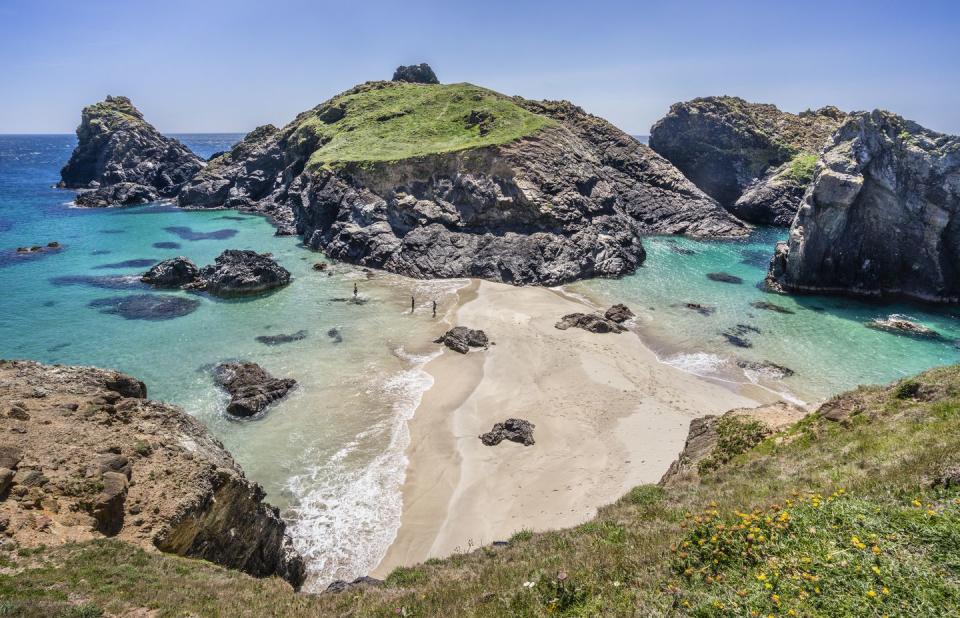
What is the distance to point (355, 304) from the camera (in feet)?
135

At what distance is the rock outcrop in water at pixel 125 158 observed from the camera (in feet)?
310

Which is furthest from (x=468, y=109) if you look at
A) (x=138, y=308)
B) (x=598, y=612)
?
(x=598, y=612)

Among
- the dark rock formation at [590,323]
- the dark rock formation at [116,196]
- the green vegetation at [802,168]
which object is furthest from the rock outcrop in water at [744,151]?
the dark rock formation at [116,196]

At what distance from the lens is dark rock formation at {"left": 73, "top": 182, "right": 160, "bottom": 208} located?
278 ft

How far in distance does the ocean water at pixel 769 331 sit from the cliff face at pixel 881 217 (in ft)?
9.30

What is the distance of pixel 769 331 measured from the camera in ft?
121

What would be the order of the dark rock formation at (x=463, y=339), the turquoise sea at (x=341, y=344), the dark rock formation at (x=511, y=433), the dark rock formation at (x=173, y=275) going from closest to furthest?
1. the turquoise sea at (x=341, y=344)
2. the dark rock formation at (x=511, y=433)
3. the dark rock formation at (x=463, y=339)
4. the dark rock formation at (x=173, y=275)

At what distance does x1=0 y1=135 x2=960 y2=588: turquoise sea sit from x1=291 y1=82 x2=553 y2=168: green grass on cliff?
17676 millimetres

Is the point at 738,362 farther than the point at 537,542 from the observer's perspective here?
Yes

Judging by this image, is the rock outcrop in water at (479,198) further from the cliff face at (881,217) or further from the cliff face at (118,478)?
the cliff face at (118,478)

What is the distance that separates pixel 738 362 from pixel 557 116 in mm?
68220

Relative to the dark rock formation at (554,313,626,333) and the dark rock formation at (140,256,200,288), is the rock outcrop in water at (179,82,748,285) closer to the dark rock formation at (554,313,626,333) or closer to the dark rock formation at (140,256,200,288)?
the dark rock formation at (554,313,626,333)

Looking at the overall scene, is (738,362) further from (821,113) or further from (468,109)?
(821,113)

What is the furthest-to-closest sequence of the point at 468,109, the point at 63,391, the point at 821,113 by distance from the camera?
the point at 821,113, the point at 468,109, the point at 63,391
